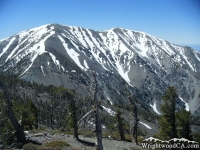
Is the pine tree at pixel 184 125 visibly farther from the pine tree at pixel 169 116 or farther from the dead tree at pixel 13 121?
the dead tree at pixel 13 121

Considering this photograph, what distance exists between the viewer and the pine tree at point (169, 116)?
90.0 ft

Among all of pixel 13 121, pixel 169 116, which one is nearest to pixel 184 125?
pixel 169 116

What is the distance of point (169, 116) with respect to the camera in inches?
1100

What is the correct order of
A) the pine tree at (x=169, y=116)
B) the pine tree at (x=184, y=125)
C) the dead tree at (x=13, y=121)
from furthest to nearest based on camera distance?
the pine tree at (x=184, y=125)
the pine tree at (x=169, y=116)
the dead tree at (x=13, y=121)

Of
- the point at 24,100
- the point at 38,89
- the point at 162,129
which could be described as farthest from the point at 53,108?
the point at 162,129

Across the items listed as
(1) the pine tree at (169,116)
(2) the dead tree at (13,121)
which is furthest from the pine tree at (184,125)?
Answer: (2) the dead tree at (13,121)

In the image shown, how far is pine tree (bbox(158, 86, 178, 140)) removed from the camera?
27438 millimetres

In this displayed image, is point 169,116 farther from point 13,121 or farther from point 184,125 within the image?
point 13,121

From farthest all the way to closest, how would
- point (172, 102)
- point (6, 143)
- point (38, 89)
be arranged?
point (38, 89) → point (172, 102) → point (6, 143)

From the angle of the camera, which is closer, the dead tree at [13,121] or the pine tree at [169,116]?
the dead tree at [13,121]

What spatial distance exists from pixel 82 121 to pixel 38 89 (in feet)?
529

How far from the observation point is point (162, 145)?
78.7 ft

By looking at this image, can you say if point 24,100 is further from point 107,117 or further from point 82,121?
point 82,121

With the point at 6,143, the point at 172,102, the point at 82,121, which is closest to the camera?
the point at 82,121
